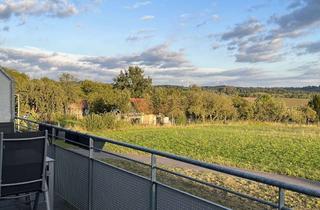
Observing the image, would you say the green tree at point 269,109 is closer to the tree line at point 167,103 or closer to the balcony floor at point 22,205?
the tree line at point 167,103

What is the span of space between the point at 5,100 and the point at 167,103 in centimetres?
3672

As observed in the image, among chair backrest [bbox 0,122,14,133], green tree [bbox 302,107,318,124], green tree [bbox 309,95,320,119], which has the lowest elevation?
green tree [bbox 302,107,318,124]

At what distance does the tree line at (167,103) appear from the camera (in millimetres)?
37500

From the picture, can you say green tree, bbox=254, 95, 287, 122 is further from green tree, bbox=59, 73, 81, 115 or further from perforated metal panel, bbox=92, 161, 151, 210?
perforated metal panel, bbox=92, 161, 151, 210

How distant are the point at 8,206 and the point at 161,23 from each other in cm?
1857

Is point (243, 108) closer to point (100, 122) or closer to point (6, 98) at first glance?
point (100, 122)

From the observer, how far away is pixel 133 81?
73.6 metres

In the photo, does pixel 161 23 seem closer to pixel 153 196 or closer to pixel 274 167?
pixel 274 167

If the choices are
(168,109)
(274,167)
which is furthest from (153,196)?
(168,109)

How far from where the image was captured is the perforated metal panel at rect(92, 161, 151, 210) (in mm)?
3529

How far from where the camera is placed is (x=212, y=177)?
10.5 m

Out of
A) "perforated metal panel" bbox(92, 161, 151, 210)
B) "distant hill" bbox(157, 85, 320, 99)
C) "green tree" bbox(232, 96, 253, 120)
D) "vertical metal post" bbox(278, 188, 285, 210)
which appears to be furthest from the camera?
"distant hill" bbox(157, 85, 320, 99)

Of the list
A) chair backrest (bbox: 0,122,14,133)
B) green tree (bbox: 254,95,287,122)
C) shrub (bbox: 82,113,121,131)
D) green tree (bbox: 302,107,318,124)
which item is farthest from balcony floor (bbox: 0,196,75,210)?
green tree (bbox: 302,107,318,124)

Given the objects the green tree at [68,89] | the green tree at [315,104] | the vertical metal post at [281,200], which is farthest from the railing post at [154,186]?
the green tree at [315,104]
